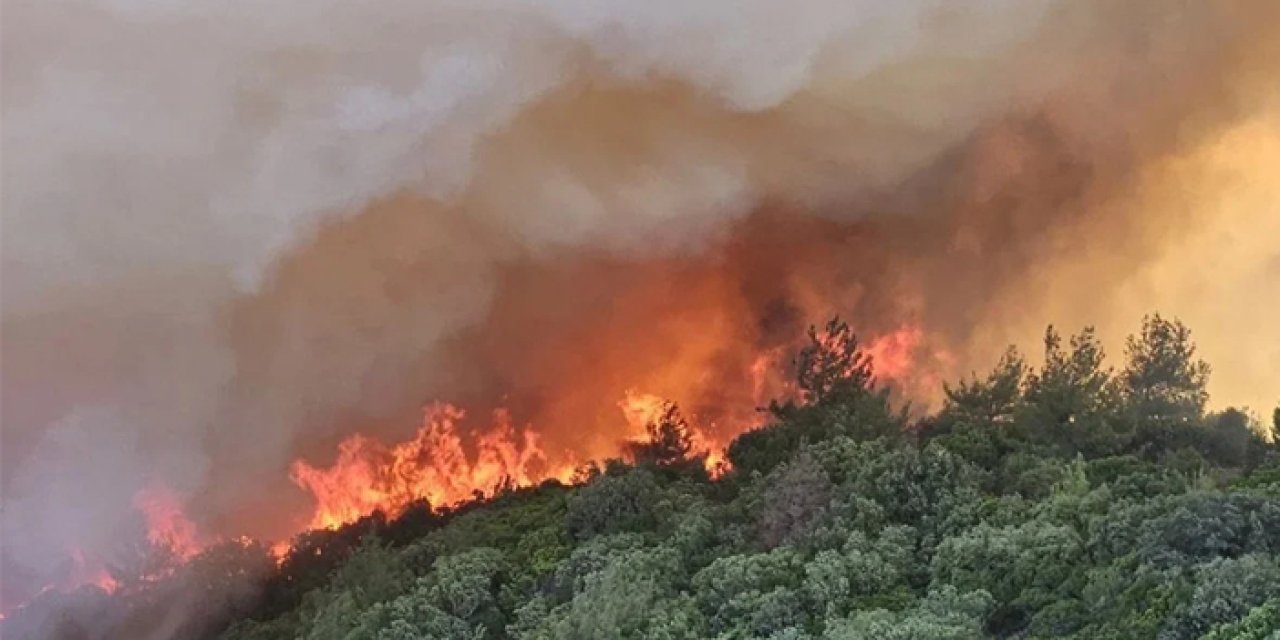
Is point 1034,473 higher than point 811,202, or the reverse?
point 811,202

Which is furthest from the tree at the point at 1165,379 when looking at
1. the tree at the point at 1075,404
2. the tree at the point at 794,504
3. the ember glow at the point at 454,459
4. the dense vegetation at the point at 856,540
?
the ember glow at the point at 454,459

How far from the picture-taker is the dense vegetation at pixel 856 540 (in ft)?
42.2

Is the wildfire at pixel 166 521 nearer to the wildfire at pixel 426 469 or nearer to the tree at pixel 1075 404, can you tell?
the wildfire at pixel 426 469

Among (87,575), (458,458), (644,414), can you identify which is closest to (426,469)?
(458,458)

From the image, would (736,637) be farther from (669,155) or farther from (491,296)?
(491,296)

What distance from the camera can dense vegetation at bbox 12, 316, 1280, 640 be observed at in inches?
506

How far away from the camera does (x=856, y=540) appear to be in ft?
48.5

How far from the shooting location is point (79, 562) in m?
19.6

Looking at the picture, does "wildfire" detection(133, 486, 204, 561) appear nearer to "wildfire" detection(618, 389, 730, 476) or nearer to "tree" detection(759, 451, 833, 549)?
"wildfire" detection(618, 389, 730, 476)

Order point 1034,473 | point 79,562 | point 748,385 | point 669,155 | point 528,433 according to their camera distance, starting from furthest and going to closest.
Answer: point 748,385 < point 528,433 < point 669,155 < point 79,562 < point 1034,473

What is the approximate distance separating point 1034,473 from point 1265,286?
16.0 m

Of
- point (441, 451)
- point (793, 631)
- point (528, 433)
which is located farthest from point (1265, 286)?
point (793, 631)

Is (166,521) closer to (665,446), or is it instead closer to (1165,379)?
(665,446)

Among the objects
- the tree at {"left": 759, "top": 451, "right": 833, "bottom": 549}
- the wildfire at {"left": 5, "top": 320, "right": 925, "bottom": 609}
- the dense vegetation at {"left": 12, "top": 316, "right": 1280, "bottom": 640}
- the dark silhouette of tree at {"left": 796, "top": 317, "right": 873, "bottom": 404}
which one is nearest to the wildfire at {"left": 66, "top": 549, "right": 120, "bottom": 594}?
the dense vegetation at {"left": 12, "top": 316, "right": 1280, "bottom": 640}
